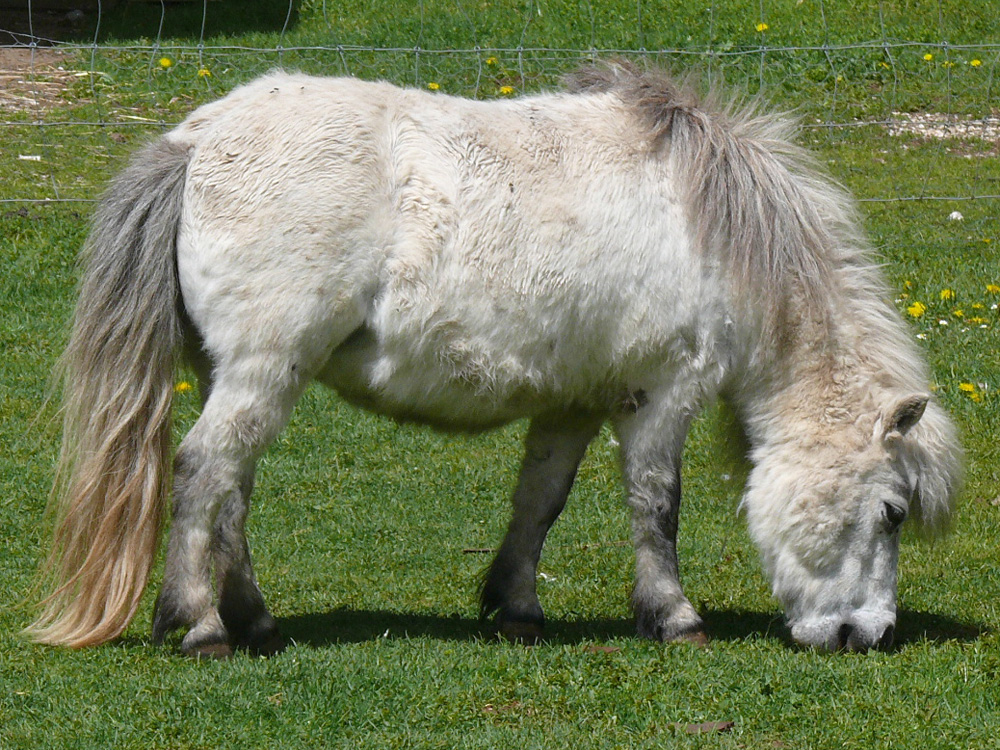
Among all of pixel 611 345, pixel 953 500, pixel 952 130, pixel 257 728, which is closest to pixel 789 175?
pixel 611 345

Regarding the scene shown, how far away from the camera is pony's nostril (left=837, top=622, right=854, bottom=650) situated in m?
4.78

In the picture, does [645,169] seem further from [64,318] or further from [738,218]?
[64,318]

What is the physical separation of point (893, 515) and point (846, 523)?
17 cm

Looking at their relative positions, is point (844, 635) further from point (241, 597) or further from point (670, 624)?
point (241, 597)

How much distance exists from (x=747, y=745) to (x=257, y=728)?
4.57 feet

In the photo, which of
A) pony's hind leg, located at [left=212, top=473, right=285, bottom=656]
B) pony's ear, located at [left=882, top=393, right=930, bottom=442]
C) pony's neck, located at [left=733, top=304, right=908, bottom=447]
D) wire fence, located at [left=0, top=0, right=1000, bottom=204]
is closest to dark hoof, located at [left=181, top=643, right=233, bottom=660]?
pony's hind leg, located at [left=212, top=473, right=285, bottom=656]

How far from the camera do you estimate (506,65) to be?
1244cm

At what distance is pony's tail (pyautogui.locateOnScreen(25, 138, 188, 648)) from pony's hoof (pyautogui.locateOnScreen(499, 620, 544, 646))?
4.35ft

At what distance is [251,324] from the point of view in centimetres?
425

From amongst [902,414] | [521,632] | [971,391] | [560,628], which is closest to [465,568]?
[560,628]

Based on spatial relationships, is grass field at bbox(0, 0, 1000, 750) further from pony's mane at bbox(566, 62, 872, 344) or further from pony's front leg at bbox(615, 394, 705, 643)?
pony's mane at bbox(566, 62, 872, 344)

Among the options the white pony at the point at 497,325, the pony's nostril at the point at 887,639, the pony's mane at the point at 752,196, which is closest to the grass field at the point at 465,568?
the pony's nostril at the point at 887,639

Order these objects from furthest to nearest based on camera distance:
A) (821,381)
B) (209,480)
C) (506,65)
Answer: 1. (506,65)
2. (821,381)
3. (209,480)

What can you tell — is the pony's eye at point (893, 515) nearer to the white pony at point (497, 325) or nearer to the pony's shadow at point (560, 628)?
the white pony at point (497, 325)
